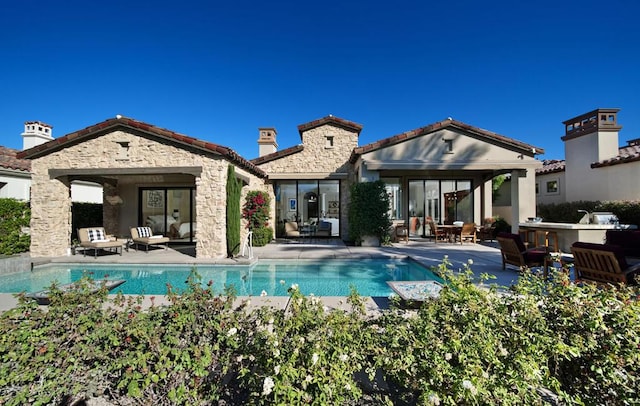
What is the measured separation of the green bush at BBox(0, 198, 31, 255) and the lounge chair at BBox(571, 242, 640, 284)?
1886 cm

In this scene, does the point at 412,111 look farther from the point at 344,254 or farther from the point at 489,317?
the point at 489,317

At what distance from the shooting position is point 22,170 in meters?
13.5

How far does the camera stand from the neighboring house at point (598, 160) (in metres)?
13.4

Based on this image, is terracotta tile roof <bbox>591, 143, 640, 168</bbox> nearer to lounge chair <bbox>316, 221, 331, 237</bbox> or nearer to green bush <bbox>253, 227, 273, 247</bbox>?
lounge chair <bbox>316, 221, 331, 237</bbox>

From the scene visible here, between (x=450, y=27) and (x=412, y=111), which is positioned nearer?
(x=450, y=27)

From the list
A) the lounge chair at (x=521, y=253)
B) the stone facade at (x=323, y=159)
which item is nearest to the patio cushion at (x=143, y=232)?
the stone facade at (x=323, y=159)

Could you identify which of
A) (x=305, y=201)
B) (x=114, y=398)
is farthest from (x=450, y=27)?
(x=114, y=398)

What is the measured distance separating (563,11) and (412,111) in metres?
12.3

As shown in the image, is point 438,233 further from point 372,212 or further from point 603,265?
point 603,265

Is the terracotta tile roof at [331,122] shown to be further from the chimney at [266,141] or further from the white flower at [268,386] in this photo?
the white flower at [268,386]

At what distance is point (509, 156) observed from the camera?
45.0 ft

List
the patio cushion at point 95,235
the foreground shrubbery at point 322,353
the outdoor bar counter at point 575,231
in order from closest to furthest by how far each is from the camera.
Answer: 1. the foreground shrubbery at point 322,353
2. the outdoor bar counter at point 575,231
3. the patio cushion at point 95,235

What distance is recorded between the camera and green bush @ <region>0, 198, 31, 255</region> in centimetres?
1114

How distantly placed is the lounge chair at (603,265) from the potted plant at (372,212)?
24.7 ft
